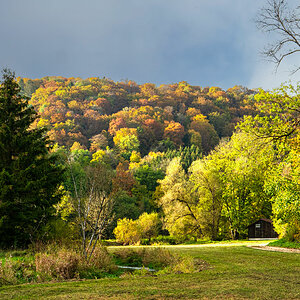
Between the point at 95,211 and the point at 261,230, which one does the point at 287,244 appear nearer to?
the point at 95,211

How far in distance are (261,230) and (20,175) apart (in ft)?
91.9

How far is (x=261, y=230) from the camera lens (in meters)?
35.2

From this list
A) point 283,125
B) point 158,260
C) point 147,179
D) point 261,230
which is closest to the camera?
point 158,260

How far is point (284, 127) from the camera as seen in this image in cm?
1333

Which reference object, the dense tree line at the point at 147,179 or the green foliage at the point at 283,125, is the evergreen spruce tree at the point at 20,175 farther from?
the green foliage at the point at 283,125

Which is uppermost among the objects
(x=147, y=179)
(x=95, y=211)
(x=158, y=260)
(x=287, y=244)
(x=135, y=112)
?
(x=135, y=112)

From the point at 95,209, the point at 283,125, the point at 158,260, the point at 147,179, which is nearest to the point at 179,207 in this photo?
the point at 95,209

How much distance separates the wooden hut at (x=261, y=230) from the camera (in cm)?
3491

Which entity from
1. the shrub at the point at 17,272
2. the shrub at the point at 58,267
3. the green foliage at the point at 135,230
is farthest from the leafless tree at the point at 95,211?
the green foliage at the point at 135,230

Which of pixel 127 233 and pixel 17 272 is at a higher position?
pixel 17 272

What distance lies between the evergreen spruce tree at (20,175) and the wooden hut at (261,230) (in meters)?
24.6

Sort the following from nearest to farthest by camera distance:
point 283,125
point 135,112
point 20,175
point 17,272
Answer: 1. point 17,272
2. point 283,125
3. point 20,175
4. point 135,112

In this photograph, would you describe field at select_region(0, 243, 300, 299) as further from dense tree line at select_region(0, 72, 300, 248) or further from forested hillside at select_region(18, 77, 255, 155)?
forested hillside at select_region(18, 77, 255, 155)

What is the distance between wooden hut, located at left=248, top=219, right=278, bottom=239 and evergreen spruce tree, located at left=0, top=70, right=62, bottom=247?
24.6 m
